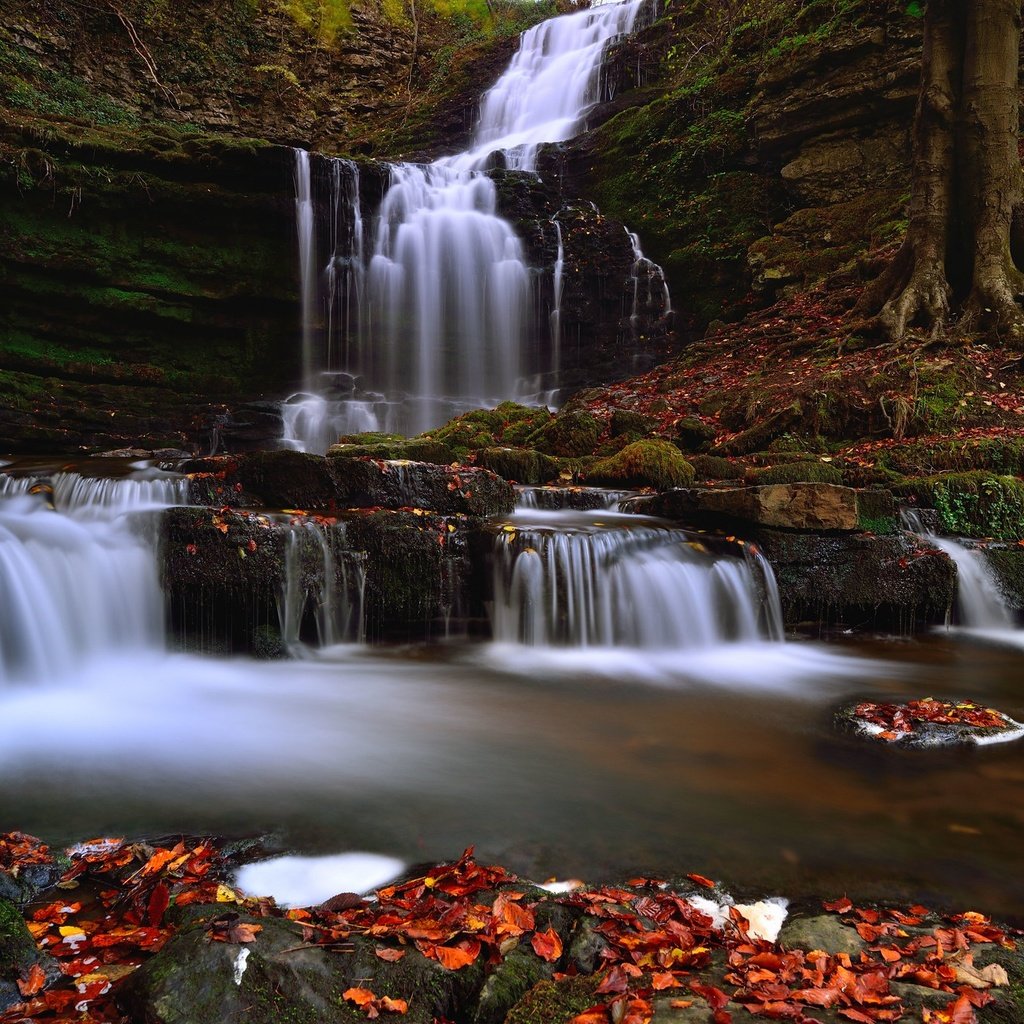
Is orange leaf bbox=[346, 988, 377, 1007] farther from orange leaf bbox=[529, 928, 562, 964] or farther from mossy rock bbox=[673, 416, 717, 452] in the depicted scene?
mossy rock bbox=[673, 416, 717, 452]

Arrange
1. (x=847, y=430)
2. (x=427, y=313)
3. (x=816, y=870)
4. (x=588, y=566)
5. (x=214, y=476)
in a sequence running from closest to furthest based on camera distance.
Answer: (x=816, y=870) → (x=588, y=566) → (x=214, y=476) → (x=847, y=430) → (x=427, y=313)

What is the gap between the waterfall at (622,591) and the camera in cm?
638

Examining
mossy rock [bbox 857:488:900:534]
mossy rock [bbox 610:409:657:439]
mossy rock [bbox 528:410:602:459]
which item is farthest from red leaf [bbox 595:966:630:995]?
mossy rock [bbox 610:409:657:439]

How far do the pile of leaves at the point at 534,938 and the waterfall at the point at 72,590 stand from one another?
2.74 m

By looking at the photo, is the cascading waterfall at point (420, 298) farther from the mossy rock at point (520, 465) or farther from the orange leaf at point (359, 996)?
the orange leaf at point (359, 996)

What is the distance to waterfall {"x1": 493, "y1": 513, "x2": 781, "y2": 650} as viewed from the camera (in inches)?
251

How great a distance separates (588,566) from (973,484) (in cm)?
431

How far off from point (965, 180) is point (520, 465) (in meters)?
8.15

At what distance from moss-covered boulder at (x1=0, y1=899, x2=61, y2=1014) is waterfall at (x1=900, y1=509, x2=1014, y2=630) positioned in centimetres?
742

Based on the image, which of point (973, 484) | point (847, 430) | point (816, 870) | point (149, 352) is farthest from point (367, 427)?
point (816, 870)

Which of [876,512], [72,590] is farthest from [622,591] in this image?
[72,590]

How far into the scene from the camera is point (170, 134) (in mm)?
16016

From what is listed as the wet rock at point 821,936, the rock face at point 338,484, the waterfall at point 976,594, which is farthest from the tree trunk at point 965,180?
the wet rock at point 821,936

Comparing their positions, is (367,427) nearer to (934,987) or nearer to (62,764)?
(62,764)
